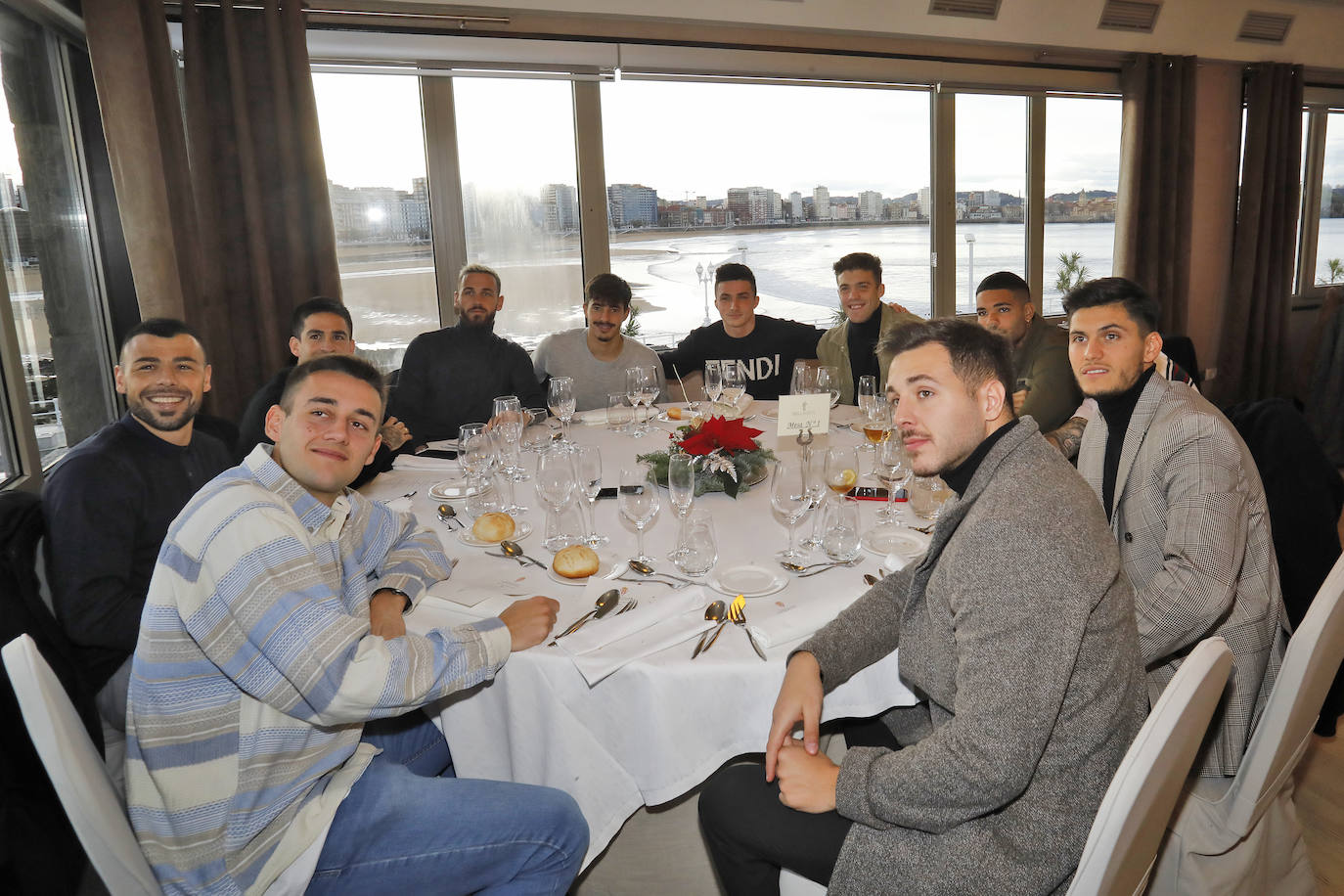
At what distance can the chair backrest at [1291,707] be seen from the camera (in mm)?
1376

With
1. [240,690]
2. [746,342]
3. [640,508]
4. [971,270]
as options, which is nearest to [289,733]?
[240,690]

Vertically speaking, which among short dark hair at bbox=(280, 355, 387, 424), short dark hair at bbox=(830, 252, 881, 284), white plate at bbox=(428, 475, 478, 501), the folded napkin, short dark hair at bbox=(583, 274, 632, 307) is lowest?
the folded napkin

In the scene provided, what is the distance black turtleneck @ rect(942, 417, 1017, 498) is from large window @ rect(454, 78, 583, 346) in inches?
165

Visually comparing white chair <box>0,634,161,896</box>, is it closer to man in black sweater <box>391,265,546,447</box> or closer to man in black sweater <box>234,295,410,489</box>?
man in black sweater <box>234,295,410,489</box>

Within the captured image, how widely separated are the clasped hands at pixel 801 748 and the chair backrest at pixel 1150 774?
38cm

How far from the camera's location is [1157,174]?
20.5ft

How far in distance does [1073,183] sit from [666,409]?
184 inches

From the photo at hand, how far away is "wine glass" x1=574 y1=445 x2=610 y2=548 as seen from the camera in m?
2.05

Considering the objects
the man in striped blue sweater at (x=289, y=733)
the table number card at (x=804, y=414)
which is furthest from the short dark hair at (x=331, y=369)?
the table number card at (x=804, y=414)

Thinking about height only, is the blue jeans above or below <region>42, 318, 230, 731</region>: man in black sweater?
below

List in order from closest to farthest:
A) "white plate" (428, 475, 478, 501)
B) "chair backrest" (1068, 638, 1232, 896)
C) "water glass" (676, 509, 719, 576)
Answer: "chair backrest" (1068, 638, 1232, 896)
"water glass" (676, 509, 719, 576)
"white plate" (428, 475, 478, 501)

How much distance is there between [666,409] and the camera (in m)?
3.73

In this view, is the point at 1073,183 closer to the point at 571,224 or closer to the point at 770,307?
the point at 770,307

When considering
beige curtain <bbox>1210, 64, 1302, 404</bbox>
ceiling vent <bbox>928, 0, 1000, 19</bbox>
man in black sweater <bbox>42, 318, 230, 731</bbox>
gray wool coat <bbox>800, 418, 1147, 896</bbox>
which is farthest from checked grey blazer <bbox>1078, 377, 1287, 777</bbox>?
beige curtain <bbox>1210, 64, 1302, 404</bbox>
